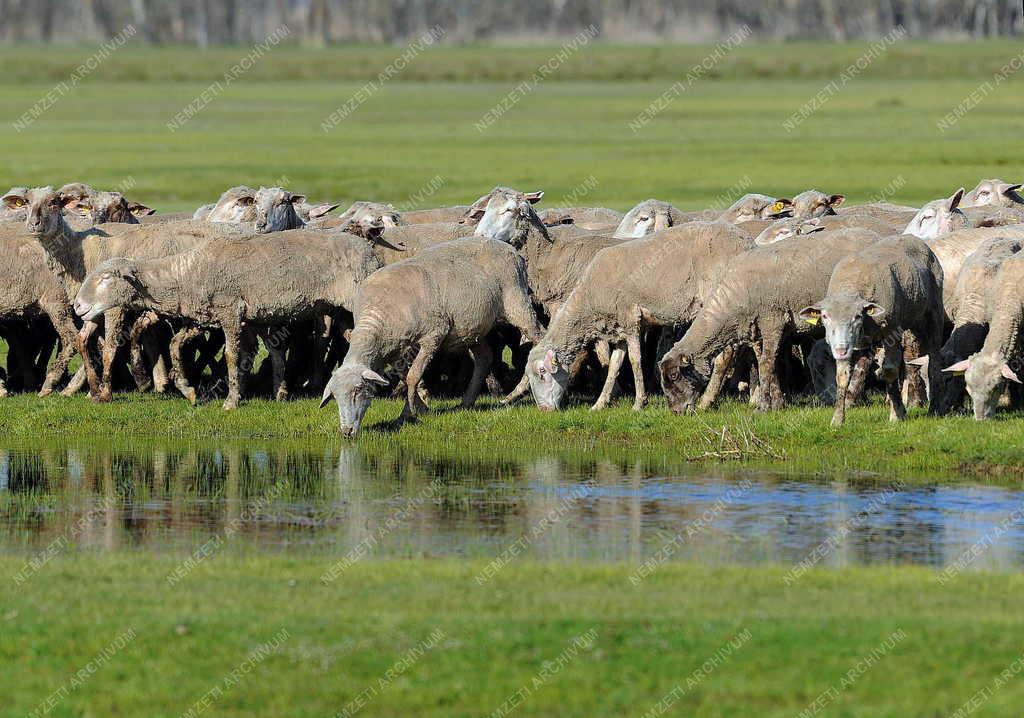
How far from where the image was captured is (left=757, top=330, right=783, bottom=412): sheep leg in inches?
760

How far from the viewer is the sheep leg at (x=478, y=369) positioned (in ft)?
66.7

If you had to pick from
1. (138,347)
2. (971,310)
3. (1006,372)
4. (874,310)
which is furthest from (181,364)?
(1006,372)

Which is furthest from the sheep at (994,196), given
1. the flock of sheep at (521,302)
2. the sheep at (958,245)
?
the sheep at (958,245)

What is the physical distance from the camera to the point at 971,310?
62.7 ft

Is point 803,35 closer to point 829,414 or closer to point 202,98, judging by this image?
point 202,98

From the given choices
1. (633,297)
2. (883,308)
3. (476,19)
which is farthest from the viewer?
(476,19)

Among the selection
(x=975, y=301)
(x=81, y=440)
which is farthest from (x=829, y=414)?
(x=81, y=440)

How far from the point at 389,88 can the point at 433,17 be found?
144 ft

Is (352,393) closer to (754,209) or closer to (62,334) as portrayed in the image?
(62,334)

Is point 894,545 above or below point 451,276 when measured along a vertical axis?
below

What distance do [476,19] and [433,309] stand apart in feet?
446

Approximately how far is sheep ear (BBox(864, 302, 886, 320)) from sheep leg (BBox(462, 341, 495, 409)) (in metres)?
5.02

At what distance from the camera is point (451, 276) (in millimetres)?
19844

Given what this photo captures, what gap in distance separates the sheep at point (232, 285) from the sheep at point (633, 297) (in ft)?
8.48
